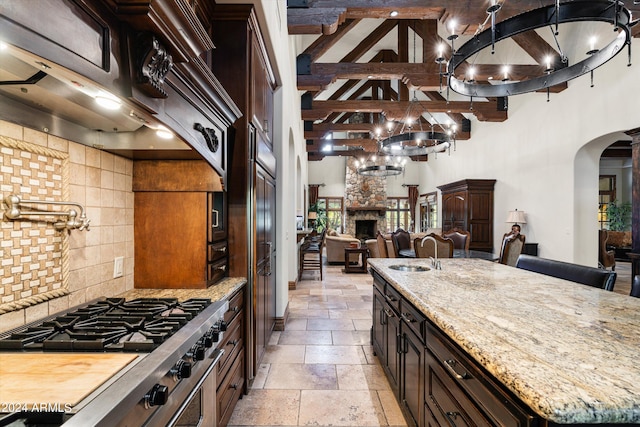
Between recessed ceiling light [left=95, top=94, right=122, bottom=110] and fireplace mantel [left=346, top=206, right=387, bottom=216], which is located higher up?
recessed ceiling light [left=95, top=94, right=122, bottom=110]

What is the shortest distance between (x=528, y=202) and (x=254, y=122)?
247 inches

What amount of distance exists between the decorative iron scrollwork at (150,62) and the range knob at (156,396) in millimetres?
901

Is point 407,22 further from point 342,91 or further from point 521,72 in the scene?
point 342,91

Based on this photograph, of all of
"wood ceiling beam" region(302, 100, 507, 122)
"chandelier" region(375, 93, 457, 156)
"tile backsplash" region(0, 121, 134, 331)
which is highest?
"wood ceiling beam" region(302, 100, 507, 122)

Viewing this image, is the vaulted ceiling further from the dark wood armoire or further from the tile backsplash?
the tile backsplash

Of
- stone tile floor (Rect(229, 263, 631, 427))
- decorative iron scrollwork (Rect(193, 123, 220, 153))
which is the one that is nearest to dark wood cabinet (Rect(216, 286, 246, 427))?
stone tile floor (Rect(229, 263, 631, 427))

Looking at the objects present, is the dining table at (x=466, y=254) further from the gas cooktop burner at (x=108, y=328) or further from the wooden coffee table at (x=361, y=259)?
the gas cooktop burner at (x=108, y=328)

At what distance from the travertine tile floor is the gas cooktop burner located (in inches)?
45.2

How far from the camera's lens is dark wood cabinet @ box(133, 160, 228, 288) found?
75.6 inches

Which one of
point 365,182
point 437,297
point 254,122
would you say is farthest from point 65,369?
point 365,182

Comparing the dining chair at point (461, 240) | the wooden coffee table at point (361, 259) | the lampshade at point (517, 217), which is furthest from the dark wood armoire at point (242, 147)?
the lampshade at point (517, 217)

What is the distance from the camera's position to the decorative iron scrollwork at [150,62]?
924mm

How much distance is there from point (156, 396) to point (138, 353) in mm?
169

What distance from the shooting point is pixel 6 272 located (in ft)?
3.68
